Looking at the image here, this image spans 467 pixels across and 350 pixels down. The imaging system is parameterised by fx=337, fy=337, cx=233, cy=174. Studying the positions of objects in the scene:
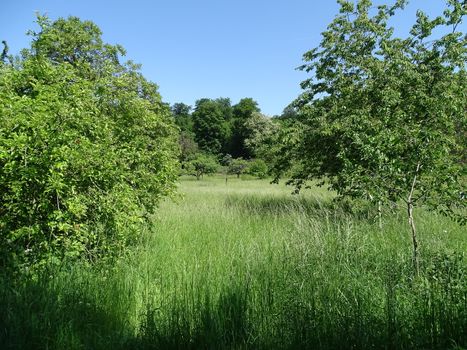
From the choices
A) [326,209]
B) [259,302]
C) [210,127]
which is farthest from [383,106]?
[210,127]

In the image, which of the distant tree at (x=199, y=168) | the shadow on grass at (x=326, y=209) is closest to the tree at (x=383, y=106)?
the shadow on grass at (x=326, y=209)

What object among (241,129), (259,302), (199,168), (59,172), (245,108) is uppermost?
(245,108)

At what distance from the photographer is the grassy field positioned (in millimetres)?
3205

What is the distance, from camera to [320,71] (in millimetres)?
10555

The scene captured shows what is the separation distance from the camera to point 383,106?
6.96 metres

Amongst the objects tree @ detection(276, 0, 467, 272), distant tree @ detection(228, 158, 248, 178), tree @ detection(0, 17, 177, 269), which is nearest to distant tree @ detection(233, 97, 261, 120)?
distant tree @ detection(228, 158, 248, 178)

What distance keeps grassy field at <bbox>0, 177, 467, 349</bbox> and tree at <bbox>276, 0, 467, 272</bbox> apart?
3.58 ft

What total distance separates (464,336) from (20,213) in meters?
5.04

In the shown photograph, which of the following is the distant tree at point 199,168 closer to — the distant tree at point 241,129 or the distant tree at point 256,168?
the distant tree at point 256,168

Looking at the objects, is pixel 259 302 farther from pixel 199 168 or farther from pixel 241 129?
pixel 241 129

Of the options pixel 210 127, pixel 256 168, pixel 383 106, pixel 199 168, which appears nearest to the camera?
pixel 383 106

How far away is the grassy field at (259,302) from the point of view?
321cm

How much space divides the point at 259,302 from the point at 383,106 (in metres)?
5.10

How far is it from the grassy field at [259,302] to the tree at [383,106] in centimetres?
109
